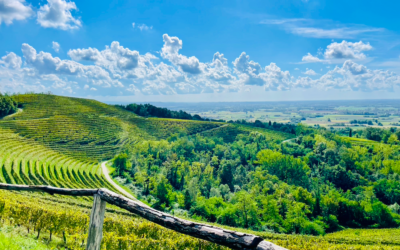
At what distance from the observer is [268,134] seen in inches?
3920

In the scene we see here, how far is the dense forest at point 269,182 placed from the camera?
47500mm

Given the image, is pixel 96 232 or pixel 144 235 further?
pixel 144 235

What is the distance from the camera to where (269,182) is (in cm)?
6047

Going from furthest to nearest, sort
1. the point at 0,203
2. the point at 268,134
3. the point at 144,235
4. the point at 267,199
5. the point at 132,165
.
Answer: the point at 268,134 < the point at 132,165 < the point at 267,199 < the point at 0,203 < the point at 144,235

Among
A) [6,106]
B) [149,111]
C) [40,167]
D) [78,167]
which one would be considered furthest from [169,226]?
[149,111]

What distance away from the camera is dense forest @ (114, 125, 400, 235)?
47500 millimetres

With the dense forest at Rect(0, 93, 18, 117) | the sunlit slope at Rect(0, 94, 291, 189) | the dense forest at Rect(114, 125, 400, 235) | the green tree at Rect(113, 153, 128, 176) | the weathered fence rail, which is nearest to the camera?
the weathered fence rail

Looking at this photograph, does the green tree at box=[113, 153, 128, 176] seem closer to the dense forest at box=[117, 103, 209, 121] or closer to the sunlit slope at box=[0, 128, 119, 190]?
the sunlit slope at box=[0, 128, 119, 190]

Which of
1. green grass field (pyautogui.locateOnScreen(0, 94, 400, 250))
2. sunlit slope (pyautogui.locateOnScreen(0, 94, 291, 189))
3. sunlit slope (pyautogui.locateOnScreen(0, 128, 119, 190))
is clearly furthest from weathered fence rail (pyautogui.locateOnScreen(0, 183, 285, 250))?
sunlit slope (pyautogui.locateOnScreen(0, 94, 291, 189))

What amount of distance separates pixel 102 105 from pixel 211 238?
100 m

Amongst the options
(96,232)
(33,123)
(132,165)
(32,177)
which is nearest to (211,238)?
(96,232)

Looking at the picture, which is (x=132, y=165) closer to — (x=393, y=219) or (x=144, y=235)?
(x=144, y=235)

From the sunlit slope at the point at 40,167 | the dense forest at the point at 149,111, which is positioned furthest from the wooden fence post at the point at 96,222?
the dense forest at the point at 149,111

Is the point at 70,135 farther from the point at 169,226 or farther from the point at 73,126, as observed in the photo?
the point at 169,226
